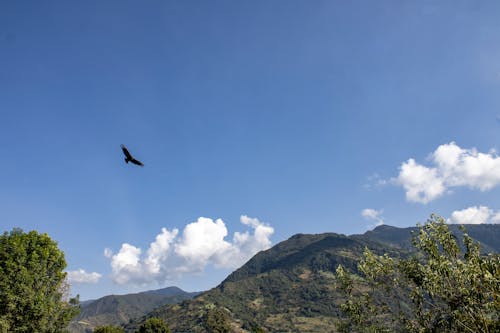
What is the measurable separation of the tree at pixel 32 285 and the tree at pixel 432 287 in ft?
119

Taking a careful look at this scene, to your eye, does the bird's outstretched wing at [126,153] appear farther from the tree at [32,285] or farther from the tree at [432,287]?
the tree at [32,285]

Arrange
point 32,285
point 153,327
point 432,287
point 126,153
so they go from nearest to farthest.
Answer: point 126,153 < point 432,287 < point 32,285 < point 153,327

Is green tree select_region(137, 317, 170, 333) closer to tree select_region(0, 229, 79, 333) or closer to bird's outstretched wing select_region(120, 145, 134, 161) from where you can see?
tree select_region(0, 229, 79, 333)

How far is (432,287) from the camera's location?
2306cm

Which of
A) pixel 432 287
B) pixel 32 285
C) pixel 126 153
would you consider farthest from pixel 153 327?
pixel 126 153

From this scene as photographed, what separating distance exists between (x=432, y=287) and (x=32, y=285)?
148 feet

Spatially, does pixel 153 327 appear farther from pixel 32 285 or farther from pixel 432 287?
pixel 432 287

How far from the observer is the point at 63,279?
163ft

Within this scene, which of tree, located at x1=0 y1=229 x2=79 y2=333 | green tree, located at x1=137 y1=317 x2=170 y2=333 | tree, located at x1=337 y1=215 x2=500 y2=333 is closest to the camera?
tree, located at x1=337 y1=215 x2=500 y2=333

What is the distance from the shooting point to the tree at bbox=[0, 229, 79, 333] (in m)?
42.8

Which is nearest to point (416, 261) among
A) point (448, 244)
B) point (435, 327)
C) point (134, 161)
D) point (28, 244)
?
point (448, 244)

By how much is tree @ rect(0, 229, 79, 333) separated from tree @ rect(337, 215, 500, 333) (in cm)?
3615

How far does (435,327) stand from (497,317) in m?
4.34

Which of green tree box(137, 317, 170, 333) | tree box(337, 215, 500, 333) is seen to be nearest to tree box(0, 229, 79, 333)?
tree box(337, 215, 500, 333)
